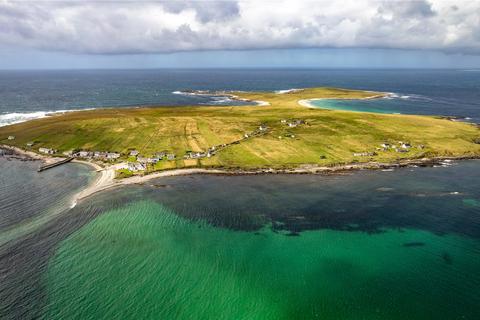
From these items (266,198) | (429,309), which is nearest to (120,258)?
(266,198)

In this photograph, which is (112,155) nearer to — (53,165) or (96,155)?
(96,155)

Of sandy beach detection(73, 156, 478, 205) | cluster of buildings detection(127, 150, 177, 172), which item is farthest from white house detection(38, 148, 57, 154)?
cluster of buildings detection(127, 150, 177, 172)

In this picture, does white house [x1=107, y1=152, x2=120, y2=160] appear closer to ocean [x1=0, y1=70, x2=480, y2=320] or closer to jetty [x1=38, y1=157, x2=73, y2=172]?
Result: jetty [x1=38, y1=157, x2=73, y2=172]

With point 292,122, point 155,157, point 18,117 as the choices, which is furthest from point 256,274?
point 18,117

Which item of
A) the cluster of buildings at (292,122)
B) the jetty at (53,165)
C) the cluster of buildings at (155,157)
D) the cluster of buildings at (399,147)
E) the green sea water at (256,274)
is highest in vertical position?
the cluster of buildings at (292,122)

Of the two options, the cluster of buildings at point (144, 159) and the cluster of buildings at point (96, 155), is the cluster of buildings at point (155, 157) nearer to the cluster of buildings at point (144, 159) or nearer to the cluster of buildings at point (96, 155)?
the cluster of buildings at point (144, 159)

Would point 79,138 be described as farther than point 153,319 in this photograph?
Yes

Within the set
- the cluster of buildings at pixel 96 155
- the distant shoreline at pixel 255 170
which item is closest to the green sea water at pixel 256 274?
the distant shoreline at pixel 255 170

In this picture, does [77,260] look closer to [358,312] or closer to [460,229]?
[358,312]
